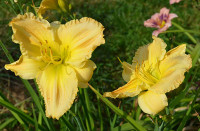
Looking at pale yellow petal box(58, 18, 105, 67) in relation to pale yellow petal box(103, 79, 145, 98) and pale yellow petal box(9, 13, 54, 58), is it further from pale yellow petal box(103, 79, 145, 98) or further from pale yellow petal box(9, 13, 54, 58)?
pale yellow petal box(103, 79, 145, 98)

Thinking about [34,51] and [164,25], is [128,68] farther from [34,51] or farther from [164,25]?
[164,25]

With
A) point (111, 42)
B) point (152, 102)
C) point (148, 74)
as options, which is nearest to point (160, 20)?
point (111, 42)

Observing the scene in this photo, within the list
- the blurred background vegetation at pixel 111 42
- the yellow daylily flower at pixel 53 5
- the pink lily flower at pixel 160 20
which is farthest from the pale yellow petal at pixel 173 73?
the pink lily flower at pixel 160 20

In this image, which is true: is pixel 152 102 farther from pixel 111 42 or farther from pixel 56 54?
pixel 111 42

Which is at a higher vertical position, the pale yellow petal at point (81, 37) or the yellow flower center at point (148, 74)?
the pale yellow petal at point (81, 37)

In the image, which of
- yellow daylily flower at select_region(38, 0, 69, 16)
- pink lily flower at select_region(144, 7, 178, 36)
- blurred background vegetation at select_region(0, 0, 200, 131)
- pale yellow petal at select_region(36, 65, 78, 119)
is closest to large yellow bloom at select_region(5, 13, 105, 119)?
pale yellow petal at select_region(36, 65, 78, 119)

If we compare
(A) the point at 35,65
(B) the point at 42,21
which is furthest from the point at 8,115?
(B) the point at 42,21

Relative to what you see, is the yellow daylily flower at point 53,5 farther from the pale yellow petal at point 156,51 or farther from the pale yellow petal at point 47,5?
the pale yellow petal at point 156,51

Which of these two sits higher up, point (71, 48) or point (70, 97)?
point (71, 48)
